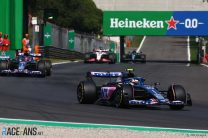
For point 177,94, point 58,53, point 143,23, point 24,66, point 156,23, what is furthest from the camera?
point 143,23

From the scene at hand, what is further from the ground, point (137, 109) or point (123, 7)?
point (123, 7)

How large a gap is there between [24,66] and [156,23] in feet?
110

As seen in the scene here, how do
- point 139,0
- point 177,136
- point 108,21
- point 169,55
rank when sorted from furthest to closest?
point 139,0
point 169,55
point 108,21
point 177,136

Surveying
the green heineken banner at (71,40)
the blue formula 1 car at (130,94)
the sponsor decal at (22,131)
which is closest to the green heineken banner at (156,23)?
the green heineken banner at (71,40)

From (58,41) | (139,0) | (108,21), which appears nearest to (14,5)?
(58,41)

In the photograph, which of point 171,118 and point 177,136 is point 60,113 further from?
point 177,136

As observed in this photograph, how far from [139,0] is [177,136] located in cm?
9831

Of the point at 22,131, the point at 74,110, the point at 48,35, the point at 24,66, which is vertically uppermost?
the point at 48,35

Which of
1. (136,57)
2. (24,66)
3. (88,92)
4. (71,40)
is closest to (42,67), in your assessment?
(24,66)

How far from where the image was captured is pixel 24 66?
24031mm

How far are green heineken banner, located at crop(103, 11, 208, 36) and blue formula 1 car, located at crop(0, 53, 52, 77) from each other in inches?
1286

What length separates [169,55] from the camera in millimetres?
78000

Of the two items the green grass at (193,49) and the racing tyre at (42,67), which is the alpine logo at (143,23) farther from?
the racing tyre at (42,67)

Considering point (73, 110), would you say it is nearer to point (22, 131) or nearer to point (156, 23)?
point (22, 131)
